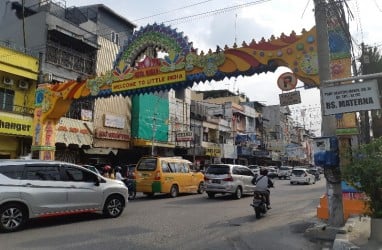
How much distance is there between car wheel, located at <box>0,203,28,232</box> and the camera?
30.9ft

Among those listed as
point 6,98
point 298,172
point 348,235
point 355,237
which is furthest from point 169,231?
point 298,172

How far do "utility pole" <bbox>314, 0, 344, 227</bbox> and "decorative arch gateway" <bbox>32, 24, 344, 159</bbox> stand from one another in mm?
2142

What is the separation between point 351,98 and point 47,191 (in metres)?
7.71

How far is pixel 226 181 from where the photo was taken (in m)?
18.9

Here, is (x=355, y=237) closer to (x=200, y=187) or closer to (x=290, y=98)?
(x=290, y=98)

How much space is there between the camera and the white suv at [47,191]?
31.4 ft

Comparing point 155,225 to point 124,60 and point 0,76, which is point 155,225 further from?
point 0,76

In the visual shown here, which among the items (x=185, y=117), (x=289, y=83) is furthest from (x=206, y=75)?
(x=185, y=117)

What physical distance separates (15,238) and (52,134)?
1290 cm

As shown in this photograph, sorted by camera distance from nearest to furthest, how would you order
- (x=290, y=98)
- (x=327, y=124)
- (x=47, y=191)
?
1. (x=47, y=191)
2. (x=327, y=124)
3. (x=290, y=98)

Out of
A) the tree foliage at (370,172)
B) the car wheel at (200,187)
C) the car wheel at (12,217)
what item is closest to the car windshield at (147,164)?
the car wheel at (200,187)

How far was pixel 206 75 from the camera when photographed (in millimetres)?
15625

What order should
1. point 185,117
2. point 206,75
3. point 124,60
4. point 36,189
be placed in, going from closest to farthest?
point 36,189, point 206,75, point 124,60, point 185,117

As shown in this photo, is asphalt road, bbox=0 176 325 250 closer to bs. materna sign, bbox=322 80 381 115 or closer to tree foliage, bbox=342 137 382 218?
tree foliage, bbox=342 137 382 218
